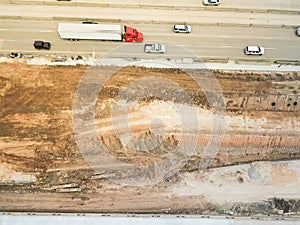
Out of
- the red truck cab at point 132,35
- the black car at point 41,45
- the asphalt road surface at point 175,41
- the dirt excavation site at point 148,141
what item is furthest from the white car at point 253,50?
the black car at point 41,45

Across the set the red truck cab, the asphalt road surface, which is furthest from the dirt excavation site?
the red truck cab

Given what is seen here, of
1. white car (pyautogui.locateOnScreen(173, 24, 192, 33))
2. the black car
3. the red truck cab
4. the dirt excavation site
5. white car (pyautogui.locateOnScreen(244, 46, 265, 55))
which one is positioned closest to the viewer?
the dirt excavation site

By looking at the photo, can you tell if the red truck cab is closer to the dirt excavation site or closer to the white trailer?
the white trailer

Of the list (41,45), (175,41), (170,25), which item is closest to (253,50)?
(175,41)

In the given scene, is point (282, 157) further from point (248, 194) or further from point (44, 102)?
point (44, 102)

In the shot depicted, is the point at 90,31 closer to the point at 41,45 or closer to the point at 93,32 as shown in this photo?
the point at 93,32

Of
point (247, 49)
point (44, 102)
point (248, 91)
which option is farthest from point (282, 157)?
point (44, 102)
